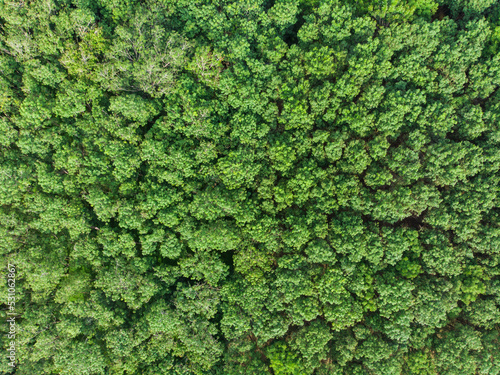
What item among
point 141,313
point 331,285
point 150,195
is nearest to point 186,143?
point 150,195

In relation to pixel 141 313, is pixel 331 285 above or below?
below

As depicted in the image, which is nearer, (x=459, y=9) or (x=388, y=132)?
(x=388, y=132)

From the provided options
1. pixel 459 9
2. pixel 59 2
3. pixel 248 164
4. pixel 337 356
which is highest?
pixel 59 2

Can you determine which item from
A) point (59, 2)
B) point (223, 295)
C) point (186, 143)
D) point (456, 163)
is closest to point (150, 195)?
point (186, 143)

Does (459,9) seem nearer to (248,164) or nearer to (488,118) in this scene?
(488,118)

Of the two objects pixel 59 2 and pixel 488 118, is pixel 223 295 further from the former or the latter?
pixel 59 2

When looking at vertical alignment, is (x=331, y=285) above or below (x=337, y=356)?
above
